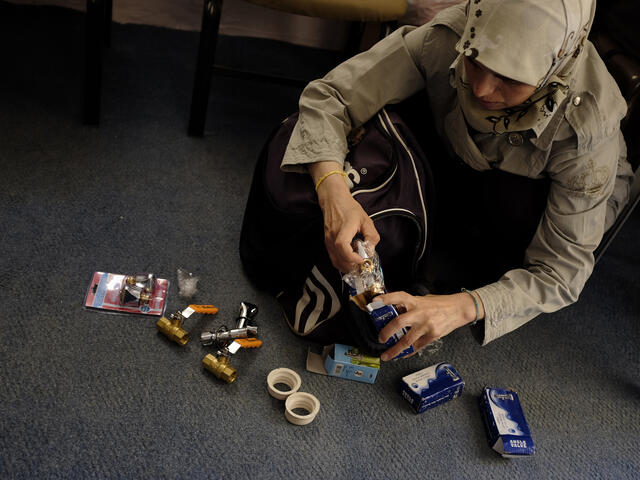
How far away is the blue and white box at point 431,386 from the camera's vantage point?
1185mm

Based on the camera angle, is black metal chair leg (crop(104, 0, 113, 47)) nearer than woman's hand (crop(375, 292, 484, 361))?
No

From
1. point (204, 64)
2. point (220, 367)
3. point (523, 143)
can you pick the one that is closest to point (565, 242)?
point (523, 143)

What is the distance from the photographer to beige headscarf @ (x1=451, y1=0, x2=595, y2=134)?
92 centimetres

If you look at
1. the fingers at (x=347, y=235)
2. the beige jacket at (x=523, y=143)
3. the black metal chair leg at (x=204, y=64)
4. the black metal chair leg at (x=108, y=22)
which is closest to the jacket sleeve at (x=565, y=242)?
the beige jacket at (x=523, y=143)

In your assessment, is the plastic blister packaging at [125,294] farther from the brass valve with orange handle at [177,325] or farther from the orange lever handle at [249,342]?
the orange lever handle at [249,342]

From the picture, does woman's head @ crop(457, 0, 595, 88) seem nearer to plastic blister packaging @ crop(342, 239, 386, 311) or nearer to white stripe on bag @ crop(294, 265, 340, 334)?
plastic blister packaging @ crop(342, 239, 386, 311)

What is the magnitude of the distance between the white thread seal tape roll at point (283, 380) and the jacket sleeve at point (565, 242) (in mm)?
373

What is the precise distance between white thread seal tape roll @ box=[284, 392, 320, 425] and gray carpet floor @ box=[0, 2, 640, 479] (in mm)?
22

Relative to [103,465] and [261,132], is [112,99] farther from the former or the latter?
[103,465]

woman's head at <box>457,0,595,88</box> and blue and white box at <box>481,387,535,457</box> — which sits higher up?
woman's head at <box>457,0,595,88</box>

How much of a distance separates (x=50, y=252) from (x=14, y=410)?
1.28 ft

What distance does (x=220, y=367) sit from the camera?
114 centimetres

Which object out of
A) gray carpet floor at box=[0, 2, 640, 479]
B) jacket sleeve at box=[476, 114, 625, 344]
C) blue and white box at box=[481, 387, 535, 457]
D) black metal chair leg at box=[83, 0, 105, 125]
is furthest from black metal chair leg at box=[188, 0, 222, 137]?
blue and white box at box=[481, 387, 535, 457]

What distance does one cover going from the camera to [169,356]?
1179 mm
